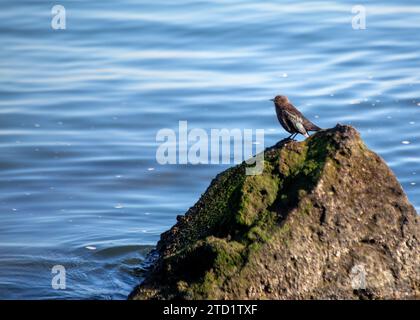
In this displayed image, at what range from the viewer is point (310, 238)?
642 centimetres

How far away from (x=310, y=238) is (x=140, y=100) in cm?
913

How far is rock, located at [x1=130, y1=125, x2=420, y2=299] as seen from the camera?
6.29 meters

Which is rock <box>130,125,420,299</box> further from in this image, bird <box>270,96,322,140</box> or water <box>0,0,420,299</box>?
water <box>0,0,420,299</box>

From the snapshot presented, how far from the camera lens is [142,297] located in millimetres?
6621

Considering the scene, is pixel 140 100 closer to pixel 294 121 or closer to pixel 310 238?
pixel 294 121

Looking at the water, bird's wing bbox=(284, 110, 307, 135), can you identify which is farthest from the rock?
the water

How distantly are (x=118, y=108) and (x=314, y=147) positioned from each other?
830 cm

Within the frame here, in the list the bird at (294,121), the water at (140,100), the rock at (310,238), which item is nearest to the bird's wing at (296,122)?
the bird at (294,121)

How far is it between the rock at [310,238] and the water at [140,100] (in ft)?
6.76

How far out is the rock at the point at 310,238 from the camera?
629cm

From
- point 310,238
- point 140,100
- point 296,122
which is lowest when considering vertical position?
point 310,238

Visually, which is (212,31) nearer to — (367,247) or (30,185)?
(30,185)

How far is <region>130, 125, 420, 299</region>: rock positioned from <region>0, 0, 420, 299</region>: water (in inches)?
81.1

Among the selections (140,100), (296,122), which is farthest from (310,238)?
(140,100)
